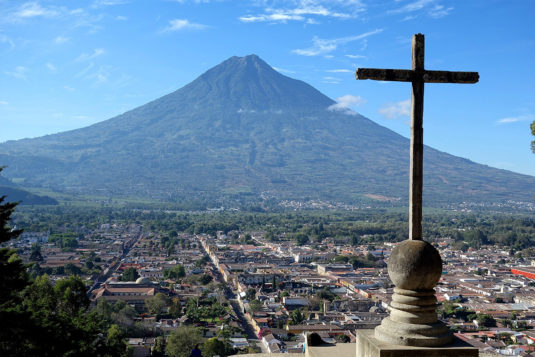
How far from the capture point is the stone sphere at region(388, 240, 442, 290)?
3.96m

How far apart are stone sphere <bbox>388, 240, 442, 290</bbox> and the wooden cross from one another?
0.66 ft

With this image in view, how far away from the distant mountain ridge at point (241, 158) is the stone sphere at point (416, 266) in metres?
133

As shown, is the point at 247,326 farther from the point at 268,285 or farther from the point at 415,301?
the point at 415,301

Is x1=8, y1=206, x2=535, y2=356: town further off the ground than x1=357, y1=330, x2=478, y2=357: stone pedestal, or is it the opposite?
x1=357, y1=330, x2=478, y2=357: stone pedestal

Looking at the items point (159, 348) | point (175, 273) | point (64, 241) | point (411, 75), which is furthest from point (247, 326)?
point (64, 241)

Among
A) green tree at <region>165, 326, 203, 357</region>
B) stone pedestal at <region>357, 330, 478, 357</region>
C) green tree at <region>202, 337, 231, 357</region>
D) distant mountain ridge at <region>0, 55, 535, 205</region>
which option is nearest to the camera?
stone pedestal at <region>357, 330, 478, 357</region>

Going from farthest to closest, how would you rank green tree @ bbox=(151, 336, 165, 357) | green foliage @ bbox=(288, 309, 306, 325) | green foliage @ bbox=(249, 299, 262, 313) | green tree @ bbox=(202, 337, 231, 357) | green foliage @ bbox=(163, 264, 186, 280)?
1. green foliage @ bbox=(163, 264, 186, 280)
2. green foliage @ bbox=(249, 299, 262, 313)
3. green foliage @ bbox=(288, 309, 306, 325)
4. green tree @ bbox=(151, 336, 165, 357)
5. green tree @ bbox=(202, 337, 231, 357)

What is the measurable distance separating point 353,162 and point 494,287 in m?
124

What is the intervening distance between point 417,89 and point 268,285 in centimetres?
3748

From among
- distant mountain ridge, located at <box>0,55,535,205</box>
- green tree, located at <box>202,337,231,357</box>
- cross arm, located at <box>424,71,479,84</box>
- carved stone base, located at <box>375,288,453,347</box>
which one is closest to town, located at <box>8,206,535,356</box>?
green tree, located at <box>202,337,231,357</box>

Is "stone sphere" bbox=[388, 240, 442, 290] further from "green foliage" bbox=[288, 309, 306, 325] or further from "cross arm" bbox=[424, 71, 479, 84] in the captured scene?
"green foliage" bbox=[288, 309, 306, 325]

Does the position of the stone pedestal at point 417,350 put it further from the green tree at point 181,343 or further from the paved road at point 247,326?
the paved road at point 247,326

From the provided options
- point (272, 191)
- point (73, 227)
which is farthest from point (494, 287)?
point (272, 191)

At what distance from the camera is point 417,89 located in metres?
4.31
